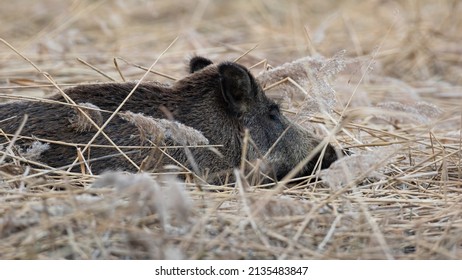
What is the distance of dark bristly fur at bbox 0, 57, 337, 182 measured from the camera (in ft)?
15.2

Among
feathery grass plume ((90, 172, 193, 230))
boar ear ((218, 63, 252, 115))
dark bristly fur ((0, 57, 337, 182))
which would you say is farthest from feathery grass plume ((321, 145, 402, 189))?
boar ear ((218, 63, 252, 115))

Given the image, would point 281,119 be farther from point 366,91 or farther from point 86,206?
point 366,91

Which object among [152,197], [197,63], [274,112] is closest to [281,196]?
[274,112]

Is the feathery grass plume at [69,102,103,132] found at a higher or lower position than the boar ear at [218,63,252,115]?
lower

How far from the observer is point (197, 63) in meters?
5.41

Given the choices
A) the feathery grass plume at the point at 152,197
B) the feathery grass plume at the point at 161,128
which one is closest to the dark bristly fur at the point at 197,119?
the feathery grass plume at the point at 161,128

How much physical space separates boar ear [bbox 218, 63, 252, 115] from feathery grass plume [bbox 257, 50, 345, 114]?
10.9 inches

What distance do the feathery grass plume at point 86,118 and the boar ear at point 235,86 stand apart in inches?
31.8

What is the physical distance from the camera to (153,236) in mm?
3404

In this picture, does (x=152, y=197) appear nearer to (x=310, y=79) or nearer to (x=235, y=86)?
(x=235, y=86)

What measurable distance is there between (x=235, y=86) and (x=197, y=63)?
572 millimetres

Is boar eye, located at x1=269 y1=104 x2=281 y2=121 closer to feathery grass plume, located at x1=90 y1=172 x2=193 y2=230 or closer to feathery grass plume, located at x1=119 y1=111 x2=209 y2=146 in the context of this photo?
feathery grass plume, located at x1=119 y1=111 x2=209 y2=146

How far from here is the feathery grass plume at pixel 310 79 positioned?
483 centimetres
